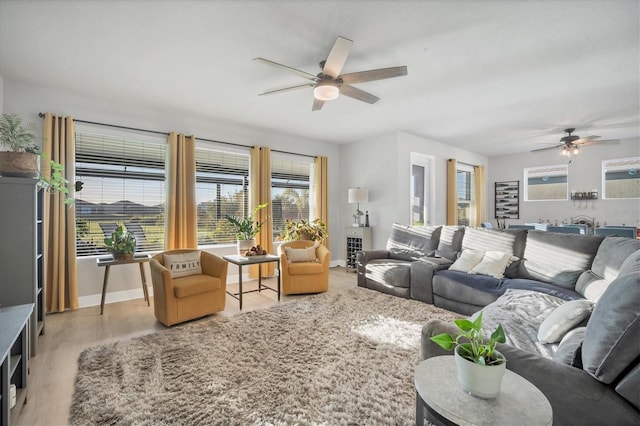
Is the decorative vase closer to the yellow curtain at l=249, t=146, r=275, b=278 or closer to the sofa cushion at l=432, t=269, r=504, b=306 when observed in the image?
the yellow curtain at l=249, t=146, r=275, b=278

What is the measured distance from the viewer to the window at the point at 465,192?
727 centimetres

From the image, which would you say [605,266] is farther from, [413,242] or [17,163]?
[17,163]

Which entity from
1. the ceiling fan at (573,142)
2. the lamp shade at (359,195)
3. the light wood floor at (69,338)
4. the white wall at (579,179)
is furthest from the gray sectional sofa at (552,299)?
the white wall at (579,179)

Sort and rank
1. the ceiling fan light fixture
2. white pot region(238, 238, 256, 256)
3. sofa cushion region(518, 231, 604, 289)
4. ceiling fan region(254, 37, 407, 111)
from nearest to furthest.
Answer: ceiling fan region(254, 37, 407, 111)
the ceiling fan light fixture
sofa cushion region(518, 231, 604, 289)
white pot region(238, 238, 256, 256)

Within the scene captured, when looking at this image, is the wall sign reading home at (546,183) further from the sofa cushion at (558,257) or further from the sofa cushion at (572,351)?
the sofa cushion at (572,351)

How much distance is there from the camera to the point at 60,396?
1.95 meters

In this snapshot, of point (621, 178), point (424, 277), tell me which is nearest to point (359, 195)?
point (424, 277)

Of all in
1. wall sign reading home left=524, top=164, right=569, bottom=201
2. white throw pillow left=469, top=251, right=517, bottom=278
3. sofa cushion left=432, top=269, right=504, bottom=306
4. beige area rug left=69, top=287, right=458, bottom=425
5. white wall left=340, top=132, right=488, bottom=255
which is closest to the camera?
beige area rug left=69, top=287, right=458, bottom=425

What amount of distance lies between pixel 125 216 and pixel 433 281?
420cm

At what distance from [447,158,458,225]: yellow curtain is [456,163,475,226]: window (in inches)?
27.3

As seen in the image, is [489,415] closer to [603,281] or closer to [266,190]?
[603,281]

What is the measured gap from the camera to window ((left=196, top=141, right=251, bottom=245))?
4754 mm

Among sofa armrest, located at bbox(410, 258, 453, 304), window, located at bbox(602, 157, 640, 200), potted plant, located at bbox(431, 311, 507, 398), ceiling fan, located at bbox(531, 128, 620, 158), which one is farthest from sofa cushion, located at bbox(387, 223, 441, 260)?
window, located at bbox(602, 157, 640, 200)

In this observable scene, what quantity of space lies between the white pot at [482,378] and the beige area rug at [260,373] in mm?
827
